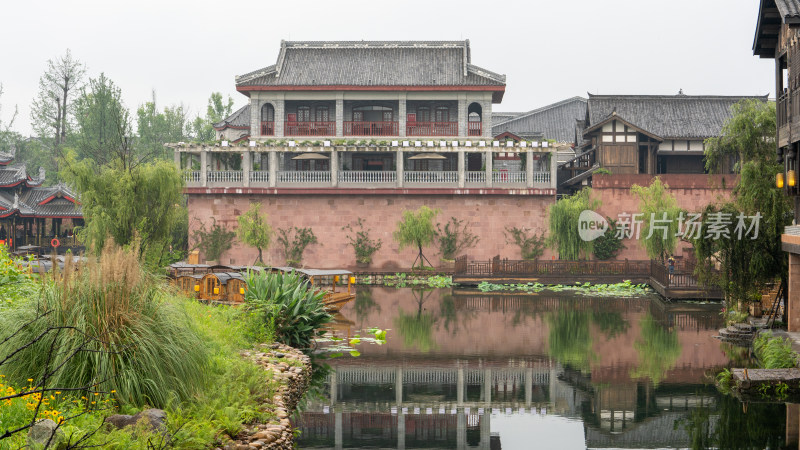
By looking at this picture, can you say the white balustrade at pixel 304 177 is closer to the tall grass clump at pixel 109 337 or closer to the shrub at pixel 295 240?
the shrub at pixel 295 240

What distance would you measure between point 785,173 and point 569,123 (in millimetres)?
42656

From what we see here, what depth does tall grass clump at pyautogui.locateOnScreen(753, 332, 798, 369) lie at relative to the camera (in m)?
15.9

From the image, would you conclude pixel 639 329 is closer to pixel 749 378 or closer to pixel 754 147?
pixel 754 147

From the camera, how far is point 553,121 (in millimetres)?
62719

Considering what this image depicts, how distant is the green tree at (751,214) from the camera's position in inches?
814

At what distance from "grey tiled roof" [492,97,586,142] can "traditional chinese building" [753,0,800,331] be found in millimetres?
38512

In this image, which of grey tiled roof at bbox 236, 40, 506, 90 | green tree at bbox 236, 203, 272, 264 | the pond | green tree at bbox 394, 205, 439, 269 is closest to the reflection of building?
the pond

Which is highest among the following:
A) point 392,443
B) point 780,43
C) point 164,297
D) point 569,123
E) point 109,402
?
point 569,123

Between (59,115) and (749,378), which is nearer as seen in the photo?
(749,378)

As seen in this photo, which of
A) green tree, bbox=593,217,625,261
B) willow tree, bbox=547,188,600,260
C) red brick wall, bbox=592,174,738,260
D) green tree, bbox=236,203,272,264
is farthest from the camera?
red brick wall, bbox=592,174,738,260

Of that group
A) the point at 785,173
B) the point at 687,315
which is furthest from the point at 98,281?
the point at 687,315

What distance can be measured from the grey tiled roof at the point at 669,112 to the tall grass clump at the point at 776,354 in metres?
28.9

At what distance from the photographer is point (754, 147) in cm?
2186

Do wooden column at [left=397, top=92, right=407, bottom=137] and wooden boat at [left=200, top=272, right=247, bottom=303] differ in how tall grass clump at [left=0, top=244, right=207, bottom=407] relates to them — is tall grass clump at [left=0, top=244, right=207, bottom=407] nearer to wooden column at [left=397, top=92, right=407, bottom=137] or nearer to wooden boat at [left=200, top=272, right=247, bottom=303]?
wooden boat at [left=200, top=272, right=247, bottom=303]
